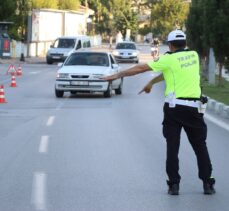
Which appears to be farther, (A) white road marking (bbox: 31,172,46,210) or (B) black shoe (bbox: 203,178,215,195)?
(B) black shoe (bbox: 203,178,215,195)

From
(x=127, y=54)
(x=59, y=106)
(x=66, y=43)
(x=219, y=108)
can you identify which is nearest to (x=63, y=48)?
(x=66, y=43)

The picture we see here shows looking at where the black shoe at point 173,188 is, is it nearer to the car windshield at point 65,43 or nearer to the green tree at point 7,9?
the car windshield at point 65,43

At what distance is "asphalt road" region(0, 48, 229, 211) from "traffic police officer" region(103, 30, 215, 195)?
1.92 feet

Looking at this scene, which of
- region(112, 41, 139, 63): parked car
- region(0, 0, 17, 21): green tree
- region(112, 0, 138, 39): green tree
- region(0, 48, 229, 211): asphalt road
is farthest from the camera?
region(112, 0, 138, 39): green tree

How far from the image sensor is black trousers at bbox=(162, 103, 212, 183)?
820 centimetres

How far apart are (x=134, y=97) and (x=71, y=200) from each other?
55.5 feet

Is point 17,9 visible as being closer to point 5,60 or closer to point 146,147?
point 5,60

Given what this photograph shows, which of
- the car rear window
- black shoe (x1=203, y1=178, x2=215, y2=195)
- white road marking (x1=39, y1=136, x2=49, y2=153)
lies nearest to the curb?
white road marking (x1=39, y1=136, x2=49, y2=153)

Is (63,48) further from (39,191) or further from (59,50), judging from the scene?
(39,191)

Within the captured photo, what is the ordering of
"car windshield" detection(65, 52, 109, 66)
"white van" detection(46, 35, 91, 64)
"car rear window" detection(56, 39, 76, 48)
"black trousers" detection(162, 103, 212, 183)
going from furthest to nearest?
"car rear window" detection(56, 39, 76, 48) < "white van" detection(46, 35, 91, 64) < "car windshield" detection(65, 52, 109, 66) < "black trousers" detection(162, 103, 212, 183)

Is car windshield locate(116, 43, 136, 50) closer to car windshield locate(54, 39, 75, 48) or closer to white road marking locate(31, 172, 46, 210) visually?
car windshield locate(54, 39, 75, 48)

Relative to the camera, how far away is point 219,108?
19.2 m

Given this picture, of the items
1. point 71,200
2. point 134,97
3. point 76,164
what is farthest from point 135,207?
point 134,97

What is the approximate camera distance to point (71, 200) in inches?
316
